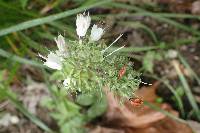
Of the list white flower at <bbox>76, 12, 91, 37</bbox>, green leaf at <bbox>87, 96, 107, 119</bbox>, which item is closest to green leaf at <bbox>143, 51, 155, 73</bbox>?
green leaf at <bbox>87, 96, 107, 119</bbox>

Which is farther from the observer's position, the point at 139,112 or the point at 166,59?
the point at 166,59

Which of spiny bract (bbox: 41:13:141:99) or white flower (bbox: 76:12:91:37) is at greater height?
white flower (bbox: 76:12:91:37)

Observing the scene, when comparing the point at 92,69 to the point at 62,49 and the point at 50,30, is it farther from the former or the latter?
the point at 50,30

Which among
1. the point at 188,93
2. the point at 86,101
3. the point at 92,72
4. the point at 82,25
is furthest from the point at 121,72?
the point at 188,93

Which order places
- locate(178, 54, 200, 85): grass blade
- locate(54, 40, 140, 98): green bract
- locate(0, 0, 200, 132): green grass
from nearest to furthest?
locate(54, 40, 140, 98): green bract → locate(0, 0, 200, 132): green grass → locate(178, 54, 200, 85): grass blade

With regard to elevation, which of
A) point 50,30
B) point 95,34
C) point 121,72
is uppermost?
point 50,30

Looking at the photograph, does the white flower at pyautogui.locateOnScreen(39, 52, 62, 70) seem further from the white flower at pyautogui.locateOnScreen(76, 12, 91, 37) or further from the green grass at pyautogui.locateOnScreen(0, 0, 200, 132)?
the green grass at pyautogui.locateOnScreen(0, 0, 200, 132)

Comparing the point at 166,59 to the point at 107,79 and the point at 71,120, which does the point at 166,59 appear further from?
the point at 107,79

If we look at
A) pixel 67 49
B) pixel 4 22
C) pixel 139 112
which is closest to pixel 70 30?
pixel 4 22

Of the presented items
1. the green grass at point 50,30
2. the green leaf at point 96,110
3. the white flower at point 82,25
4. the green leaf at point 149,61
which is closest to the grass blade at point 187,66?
the green grass at point 50,30

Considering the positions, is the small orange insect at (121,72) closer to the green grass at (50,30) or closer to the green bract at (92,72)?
the green bract at (92,72)

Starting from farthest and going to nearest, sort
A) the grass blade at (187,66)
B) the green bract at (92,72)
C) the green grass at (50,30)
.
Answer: the grass blade at (187,66)
the green grass at (50,30)
the green bract at (92,72)
